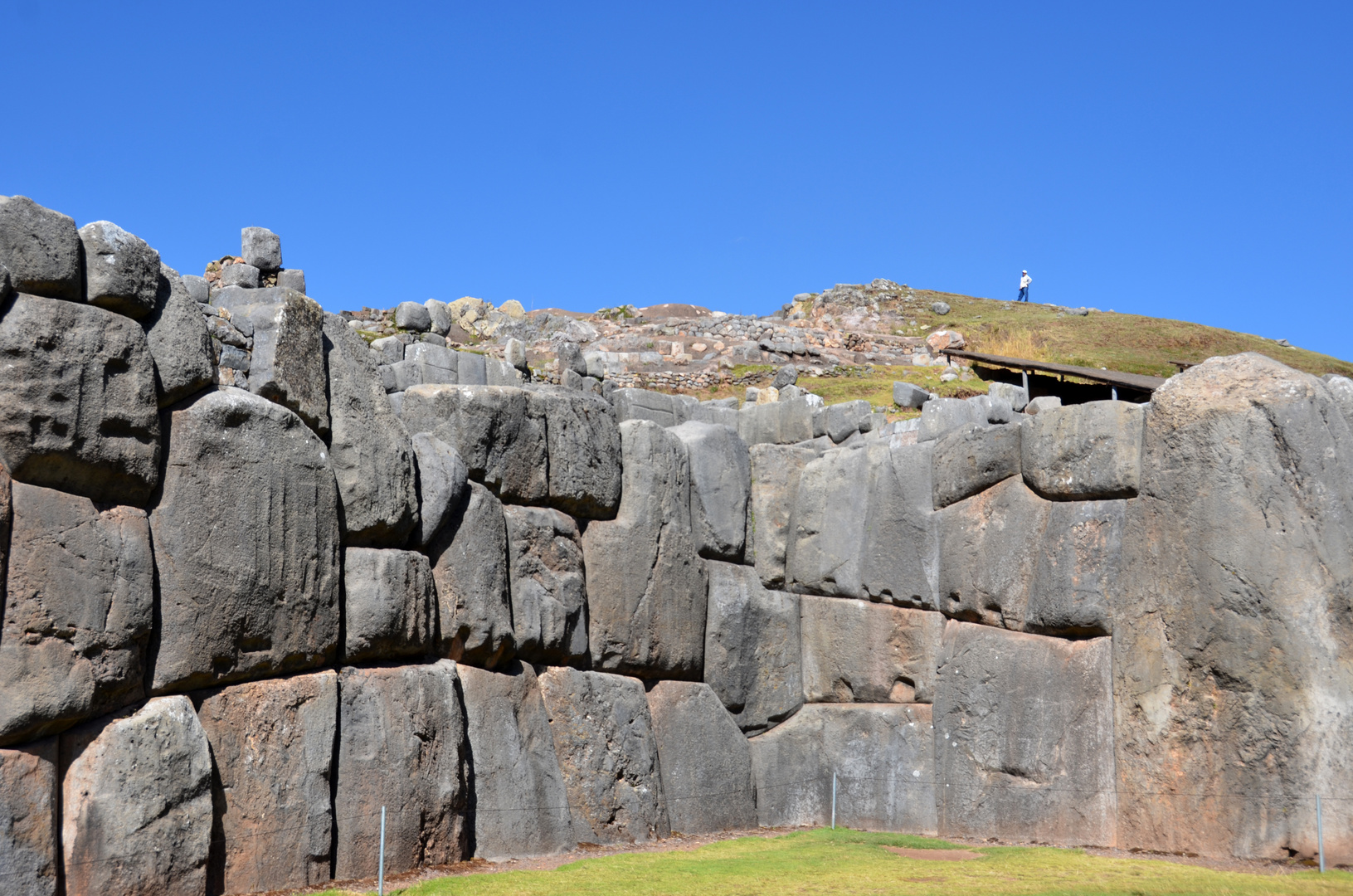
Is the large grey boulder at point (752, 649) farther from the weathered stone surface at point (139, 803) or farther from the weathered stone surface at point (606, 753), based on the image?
the weathered stone surface at point (139, 803)

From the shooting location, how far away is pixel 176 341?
10.6 metres

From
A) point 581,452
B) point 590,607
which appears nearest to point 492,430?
point 581,452

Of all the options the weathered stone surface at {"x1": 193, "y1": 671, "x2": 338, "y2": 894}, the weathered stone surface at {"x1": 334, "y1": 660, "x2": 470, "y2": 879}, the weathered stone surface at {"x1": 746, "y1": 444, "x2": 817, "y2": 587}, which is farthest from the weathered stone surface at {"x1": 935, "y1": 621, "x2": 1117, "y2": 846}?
the weathered stone surface at {"x1": 193, "y1": 671, "x2": 338, "y2": 894}

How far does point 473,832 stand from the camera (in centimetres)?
1281

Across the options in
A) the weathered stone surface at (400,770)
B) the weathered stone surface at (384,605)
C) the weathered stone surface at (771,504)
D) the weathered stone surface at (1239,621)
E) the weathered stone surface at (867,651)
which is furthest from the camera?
the weathered stone surface at (771,504)

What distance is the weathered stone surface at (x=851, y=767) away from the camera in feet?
50.4

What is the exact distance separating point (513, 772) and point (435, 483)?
3.31 m

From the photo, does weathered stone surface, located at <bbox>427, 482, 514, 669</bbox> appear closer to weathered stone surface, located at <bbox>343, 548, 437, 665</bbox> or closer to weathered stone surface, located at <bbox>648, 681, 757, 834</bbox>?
weathered stone surface, located at <bbox>343, 548, 437, 665</bbox>

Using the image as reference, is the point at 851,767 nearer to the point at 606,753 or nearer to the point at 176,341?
the point at 606,753

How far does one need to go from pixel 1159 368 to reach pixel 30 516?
1109 inches

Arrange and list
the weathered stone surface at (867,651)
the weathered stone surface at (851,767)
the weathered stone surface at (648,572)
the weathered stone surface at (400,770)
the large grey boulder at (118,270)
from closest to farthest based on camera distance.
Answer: the large grey boulder at (118,270) < the weathered stone surface at (400,770) < the weathered stone surface at (648,572) < the weathered stone surface at (851,767) < the weathered stone surface at (867,651)

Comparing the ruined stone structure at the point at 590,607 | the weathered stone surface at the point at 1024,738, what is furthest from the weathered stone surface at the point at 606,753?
the weathered stone surface at the point at 1024,738

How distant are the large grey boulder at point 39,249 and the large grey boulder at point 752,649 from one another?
9124mm

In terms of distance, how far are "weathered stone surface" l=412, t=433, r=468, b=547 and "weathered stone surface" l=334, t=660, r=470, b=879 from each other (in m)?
1.51
